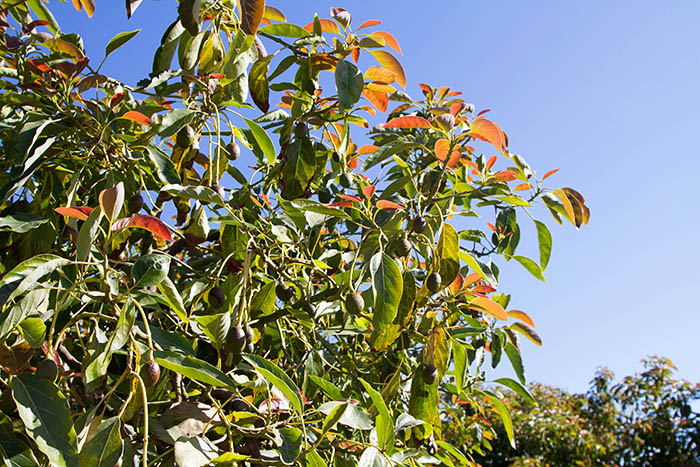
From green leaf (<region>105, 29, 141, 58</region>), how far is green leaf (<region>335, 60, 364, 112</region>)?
1.96ft

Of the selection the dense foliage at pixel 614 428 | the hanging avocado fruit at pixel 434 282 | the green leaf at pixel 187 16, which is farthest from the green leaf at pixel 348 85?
the dense foliage at pixel 614 428

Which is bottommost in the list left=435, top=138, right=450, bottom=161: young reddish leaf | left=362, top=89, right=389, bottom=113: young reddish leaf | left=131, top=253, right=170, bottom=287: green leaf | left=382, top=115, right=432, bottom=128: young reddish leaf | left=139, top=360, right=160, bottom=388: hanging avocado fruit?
left=139, top=360, right=160, bottom=388: hanging avocado fruit

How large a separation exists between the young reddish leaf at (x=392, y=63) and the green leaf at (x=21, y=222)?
3.28 feet

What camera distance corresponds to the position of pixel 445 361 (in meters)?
1.53

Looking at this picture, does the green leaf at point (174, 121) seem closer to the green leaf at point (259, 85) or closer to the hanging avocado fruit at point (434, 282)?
the green leaf at point (259, 85)

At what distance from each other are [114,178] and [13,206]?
375 mm

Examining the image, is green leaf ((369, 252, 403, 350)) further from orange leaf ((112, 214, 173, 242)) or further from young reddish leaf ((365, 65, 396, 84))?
young reddish leaf ((365, 65, 396, 84))

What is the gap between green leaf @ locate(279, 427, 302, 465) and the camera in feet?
3.57

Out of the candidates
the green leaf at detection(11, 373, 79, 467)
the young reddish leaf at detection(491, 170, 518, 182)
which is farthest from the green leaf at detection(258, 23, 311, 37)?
the green leaf at detection(11, 373, 79, 467)

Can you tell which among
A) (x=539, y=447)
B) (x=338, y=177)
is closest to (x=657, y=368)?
(x=539, y=447)

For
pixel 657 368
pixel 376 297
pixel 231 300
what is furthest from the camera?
pixel 657 368

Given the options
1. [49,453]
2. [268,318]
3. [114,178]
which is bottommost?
[49,453]

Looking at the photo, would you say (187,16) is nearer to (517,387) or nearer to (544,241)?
(544,241)

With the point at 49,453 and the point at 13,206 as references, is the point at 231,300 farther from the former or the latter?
the point at 13,206
